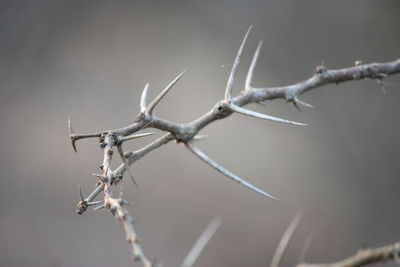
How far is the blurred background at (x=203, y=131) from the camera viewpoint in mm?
2115

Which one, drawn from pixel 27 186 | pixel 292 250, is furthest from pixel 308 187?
pixel 27 186

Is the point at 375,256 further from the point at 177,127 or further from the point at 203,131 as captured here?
the point at 203,131

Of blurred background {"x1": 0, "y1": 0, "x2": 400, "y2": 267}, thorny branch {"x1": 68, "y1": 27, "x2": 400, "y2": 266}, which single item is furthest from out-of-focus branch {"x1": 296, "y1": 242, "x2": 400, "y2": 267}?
blurred background {"x1": 0, "y1": 0, "x2": 400, "y2": 267}

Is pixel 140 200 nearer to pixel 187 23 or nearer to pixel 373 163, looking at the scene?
pixel 187 23

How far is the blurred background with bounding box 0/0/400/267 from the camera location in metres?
2.12

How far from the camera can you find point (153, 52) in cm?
234

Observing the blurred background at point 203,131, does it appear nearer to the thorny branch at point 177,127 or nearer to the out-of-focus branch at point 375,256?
the thorny branch at point 177,127

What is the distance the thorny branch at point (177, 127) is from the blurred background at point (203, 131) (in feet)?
4.26

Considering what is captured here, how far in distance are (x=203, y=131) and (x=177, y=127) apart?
149 cm

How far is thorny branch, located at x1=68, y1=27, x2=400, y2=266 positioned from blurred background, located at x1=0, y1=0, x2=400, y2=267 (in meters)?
1.30

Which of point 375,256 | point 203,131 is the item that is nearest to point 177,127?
point 375,256

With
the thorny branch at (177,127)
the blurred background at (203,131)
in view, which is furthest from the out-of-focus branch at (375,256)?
the blurred background at (203,131)

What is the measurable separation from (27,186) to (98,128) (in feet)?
1.37

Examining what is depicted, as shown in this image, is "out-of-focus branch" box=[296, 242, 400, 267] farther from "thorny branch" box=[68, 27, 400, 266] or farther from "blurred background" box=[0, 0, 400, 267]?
"blurred background" box=[0, 0, 400, 267]
